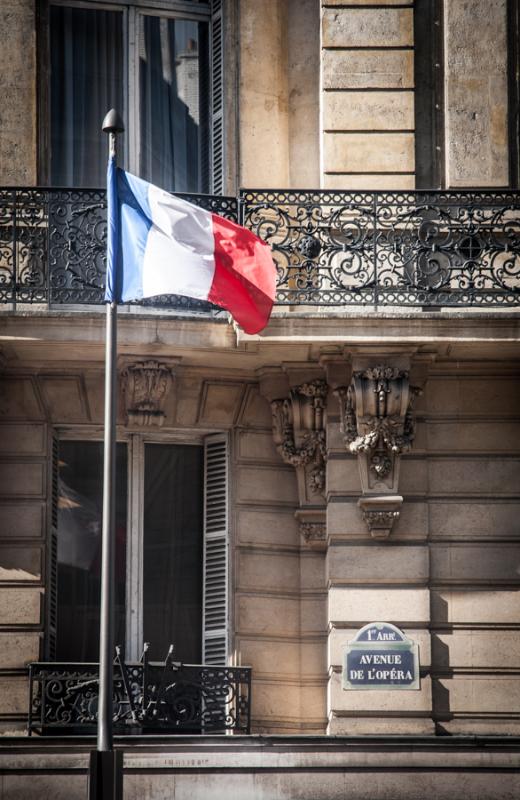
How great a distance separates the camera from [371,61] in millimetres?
23391

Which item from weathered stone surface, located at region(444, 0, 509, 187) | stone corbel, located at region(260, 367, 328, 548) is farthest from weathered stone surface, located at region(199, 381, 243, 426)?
weathered stone surface, located at region(444, 0, 509, 187)

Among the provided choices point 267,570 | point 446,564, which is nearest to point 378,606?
point 446,564

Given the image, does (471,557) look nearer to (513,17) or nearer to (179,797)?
(179,797)

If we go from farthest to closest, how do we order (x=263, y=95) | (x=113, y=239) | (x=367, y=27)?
(x=263, y=95) < (x=367, y=27) < (x=113, y=239)

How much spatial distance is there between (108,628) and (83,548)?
194 inches

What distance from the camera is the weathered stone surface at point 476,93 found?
23219 millimetres

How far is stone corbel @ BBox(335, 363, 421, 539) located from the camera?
72.5 feet

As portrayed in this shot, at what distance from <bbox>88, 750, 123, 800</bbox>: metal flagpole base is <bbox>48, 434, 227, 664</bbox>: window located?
490 centimetres

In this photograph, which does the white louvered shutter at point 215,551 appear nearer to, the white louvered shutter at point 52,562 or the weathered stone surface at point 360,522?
the weathered stone surface at point 360,522

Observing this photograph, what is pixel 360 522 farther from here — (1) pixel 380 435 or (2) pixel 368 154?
(2) pixel 368 154

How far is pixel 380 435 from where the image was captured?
22141mm

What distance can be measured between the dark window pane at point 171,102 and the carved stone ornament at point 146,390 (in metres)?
2.60

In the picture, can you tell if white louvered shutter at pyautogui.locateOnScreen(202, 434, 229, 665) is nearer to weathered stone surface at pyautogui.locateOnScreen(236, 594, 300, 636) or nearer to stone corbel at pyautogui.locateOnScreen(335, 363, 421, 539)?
weathered stone surface at pyautogui.locateOnScreen(236, 594, 300, 636)

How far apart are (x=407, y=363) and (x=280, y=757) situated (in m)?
4.57
